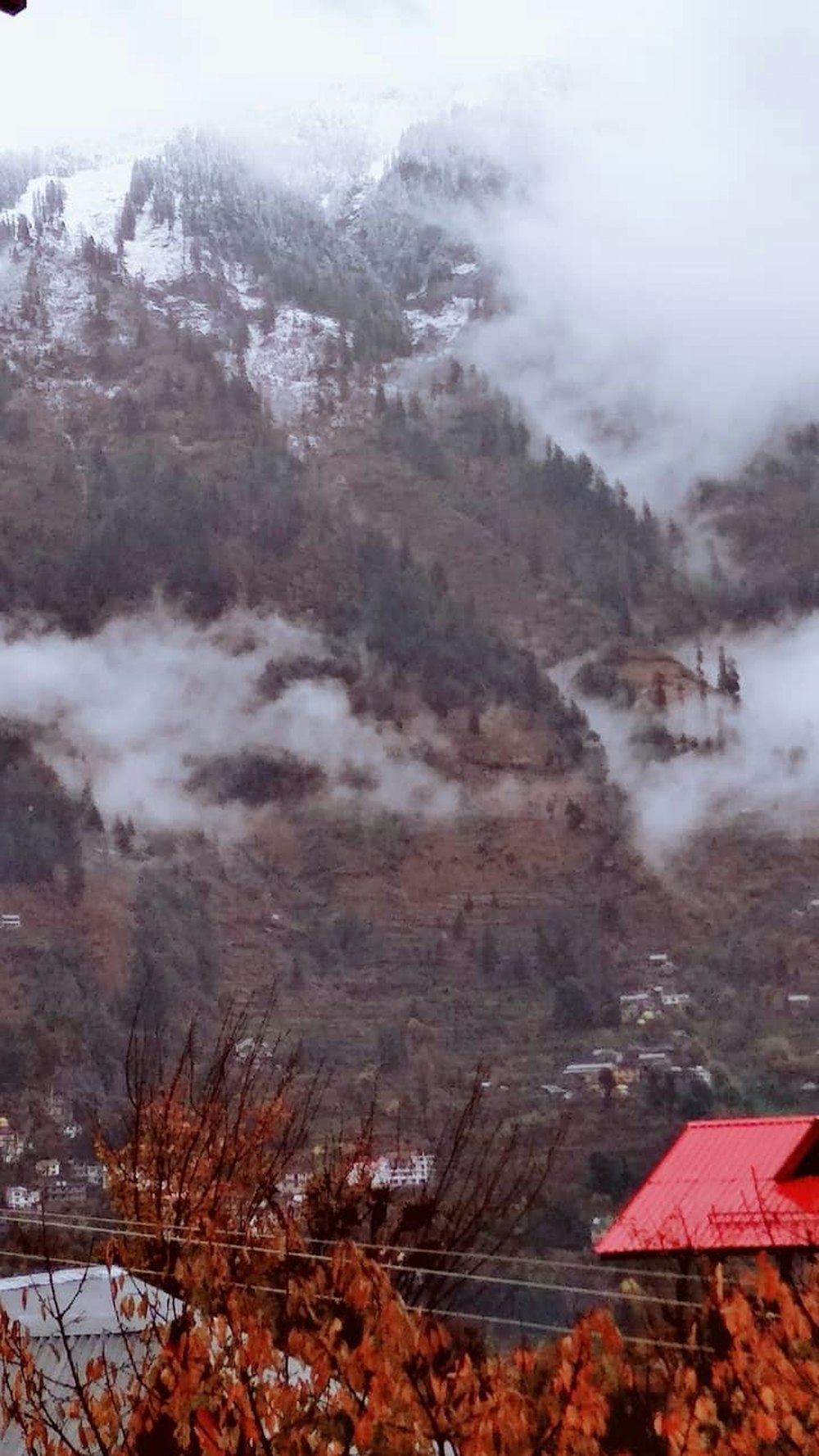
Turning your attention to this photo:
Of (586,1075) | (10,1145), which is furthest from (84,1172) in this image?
(586,1075)

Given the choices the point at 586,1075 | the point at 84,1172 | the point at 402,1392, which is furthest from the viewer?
the point at 586,1075

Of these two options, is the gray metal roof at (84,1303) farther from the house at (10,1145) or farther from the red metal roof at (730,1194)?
the house at (10,1145)

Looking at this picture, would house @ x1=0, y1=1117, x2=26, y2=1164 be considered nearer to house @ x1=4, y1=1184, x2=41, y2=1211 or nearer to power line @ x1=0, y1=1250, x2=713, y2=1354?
house @ x1=4, y1=1184, x2=41, y2=1211

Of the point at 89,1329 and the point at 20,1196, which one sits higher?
the point at 20,1196

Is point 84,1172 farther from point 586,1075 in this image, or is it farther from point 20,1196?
point 586,1075

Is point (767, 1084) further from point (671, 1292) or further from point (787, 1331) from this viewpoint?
point (787, 1331)

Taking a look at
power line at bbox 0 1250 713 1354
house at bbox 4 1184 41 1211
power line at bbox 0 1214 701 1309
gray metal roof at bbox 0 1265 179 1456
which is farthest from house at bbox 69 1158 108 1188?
gray metal roof at bbox 0 1265 179 1456

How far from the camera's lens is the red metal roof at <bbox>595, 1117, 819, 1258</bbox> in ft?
66.5

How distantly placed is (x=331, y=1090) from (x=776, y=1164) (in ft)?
553

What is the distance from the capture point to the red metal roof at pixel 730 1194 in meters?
20.3

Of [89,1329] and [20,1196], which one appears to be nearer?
[89,1329]

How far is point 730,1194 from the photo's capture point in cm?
2131

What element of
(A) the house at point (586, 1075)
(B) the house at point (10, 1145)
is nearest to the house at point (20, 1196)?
(B) the house at point (10, 1145)

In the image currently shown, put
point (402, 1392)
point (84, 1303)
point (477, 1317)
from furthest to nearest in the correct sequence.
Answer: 1. point (84, 1303)
2. point (477, 1317)
3. point (402, 1392)
